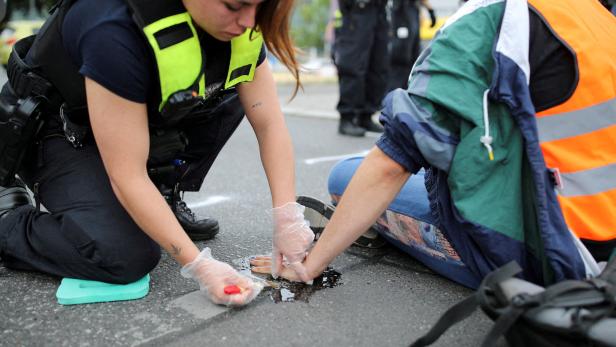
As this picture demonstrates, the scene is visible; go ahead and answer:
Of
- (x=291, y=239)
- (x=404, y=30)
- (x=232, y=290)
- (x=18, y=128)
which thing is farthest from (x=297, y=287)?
(x=404, y=30)

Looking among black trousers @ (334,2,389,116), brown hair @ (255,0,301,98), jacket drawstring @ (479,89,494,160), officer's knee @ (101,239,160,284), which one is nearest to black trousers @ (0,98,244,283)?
officer's knee @ (101,239,160,284)

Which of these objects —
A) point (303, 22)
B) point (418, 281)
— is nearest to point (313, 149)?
point (418, 281)

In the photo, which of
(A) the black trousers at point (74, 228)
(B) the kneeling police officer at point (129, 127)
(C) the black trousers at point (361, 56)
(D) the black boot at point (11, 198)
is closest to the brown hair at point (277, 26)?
(B) the kneeling police officer at point (129, 127)

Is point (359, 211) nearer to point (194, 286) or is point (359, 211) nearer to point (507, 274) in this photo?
point (507, 274)

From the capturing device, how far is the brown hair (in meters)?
1.48

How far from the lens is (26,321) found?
1.49 metres

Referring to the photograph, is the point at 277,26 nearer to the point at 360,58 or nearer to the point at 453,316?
the point at 453,316

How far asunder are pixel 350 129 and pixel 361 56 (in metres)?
0.54

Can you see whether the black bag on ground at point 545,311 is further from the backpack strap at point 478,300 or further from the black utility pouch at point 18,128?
the black utility pouch at point 18,128

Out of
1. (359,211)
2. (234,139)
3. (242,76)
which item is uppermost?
(242,76)

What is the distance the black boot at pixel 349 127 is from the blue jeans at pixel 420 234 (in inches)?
102

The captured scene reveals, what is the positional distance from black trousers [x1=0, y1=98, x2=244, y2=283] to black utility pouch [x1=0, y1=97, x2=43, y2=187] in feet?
0.26

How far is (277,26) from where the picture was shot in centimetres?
153

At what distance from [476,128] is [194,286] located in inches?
34.4
